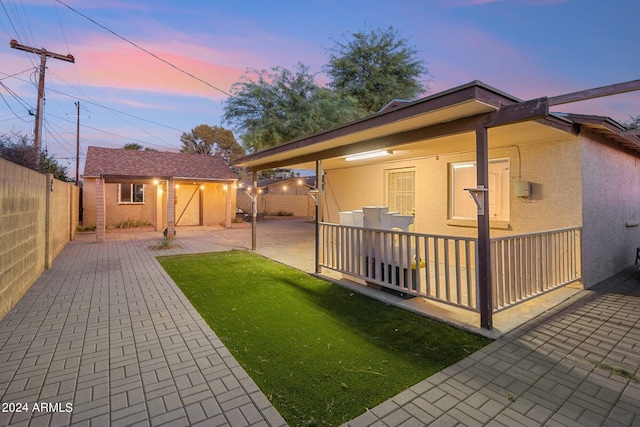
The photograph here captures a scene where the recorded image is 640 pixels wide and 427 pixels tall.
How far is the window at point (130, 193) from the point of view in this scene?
48.6 feet

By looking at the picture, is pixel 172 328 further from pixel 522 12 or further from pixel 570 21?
pixel 570 21

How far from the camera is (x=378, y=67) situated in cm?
1764

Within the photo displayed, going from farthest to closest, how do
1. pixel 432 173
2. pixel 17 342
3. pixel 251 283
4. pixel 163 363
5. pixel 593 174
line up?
pixel 432 173 < pixel 251 283 < pixel 593 174 < pixel 17 342 < pixel 163 363

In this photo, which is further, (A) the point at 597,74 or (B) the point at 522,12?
(A) the point at 597,74

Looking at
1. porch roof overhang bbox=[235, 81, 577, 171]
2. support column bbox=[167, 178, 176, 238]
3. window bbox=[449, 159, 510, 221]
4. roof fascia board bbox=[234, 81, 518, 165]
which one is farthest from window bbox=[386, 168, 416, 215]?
support column bbox=[167, 178, 176, 238]

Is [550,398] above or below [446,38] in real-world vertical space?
below

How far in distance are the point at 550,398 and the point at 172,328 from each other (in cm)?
372

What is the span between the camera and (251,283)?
5.52 meters

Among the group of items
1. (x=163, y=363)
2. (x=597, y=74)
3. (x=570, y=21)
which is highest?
(x=570, y=21)

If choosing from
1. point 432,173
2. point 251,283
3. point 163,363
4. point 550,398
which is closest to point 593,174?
point 432,173

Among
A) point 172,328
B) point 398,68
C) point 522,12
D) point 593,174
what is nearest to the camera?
point 172,328

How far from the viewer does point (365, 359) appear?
2.79m

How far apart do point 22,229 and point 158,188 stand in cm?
1018

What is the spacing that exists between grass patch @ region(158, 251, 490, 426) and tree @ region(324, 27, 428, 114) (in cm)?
1502
